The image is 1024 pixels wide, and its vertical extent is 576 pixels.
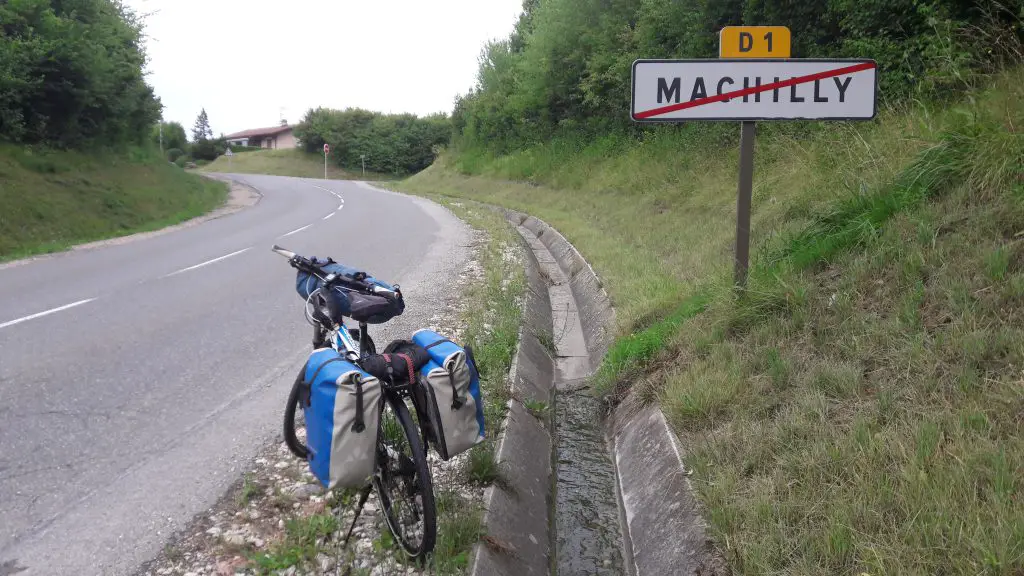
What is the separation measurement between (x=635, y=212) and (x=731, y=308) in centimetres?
822

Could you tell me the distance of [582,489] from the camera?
4312 mm

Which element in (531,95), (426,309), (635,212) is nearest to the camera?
(426,309)

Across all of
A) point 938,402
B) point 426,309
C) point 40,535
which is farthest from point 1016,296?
point 426,309

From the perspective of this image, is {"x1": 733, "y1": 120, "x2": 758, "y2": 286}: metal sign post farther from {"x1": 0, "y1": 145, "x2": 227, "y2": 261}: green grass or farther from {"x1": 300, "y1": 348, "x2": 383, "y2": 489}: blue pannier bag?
{"x1": 0, "y1": 145, "x2": 227, "y2": 261}: green grass

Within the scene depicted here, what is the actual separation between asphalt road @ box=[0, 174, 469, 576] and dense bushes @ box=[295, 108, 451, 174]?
2069 inches

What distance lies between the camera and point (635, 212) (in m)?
13.0

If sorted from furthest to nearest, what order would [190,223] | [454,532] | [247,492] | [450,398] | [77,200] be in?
[190,223], [77,200], [247,492], [454,532], [450,398]

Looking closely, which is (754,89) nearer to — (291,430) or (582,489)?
(582,489)

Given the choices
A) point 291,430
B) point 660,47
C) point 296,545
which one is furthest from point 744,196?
point 660,47

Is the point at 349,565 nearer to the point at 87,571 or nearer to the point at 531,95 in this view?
the point at 87,571

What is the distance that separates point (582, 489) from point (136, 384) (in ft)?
11.2

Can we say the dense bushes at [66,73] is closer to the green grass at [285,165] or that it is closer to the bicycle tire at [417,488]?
the bicycle tire at [417,488]

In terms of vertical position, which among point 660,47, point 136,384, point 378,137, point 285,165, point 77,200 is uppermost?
point 378,137

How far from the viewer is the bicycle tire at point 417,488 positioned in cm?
290
